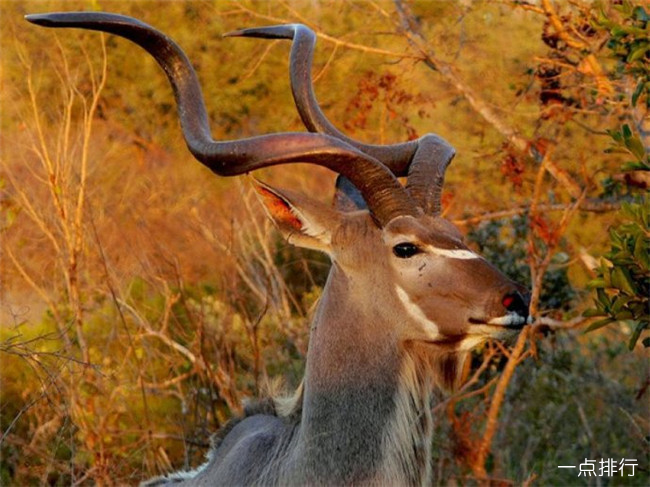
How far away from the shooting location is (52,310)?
706 centimetres

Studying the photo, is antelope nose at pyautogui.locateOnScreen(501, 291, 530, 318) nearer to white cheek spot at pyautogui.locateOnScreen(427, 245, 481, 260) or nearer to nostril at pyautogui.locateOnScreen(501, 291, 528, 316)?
nostril at pyautogui.locateOnScreen(501, 291, 528, 316)

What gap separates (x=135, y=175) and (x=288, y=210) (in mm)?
9643

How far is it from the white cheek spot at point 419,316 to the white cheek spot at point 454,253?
16 centimetres

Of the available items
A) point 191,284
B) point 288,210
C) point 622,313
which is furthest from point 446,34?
point 288,210

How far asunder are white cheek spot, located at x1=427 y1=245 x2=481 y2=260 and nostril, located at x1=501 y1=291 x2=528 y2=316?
0.21 metres

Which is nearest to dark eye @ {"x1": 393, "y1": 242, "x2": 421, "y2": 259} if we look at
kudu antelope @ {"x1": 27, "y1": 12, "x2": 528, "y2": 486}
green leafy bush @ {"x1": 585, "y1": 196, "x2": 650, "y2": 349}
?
kudu antelope @ {"x1": 27, "y1": 12, "x2": 528, "y2": 486}

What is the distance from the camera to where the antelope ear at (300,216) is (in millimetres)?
3725

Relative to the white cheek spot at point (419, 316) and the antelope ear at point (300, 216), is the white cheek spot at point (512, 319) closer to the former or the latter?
the white cheek spot at point (419, 316)

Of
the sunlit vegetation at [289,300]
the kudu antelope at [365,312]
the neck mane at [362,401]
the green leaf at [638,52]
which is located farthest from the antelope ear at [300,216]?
the green leaf at [638,52]

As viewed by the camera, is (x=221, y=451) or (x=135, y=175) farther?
(x=135, y=175)

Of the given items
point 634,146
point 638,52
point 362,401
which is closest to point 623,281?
point 634,146

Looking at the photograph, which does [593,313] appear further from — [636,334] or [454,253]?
[454,253]

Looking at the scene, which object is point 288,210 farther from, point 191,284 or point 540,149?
point 191,284

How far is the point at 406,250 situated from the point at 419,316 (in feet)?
0.67
